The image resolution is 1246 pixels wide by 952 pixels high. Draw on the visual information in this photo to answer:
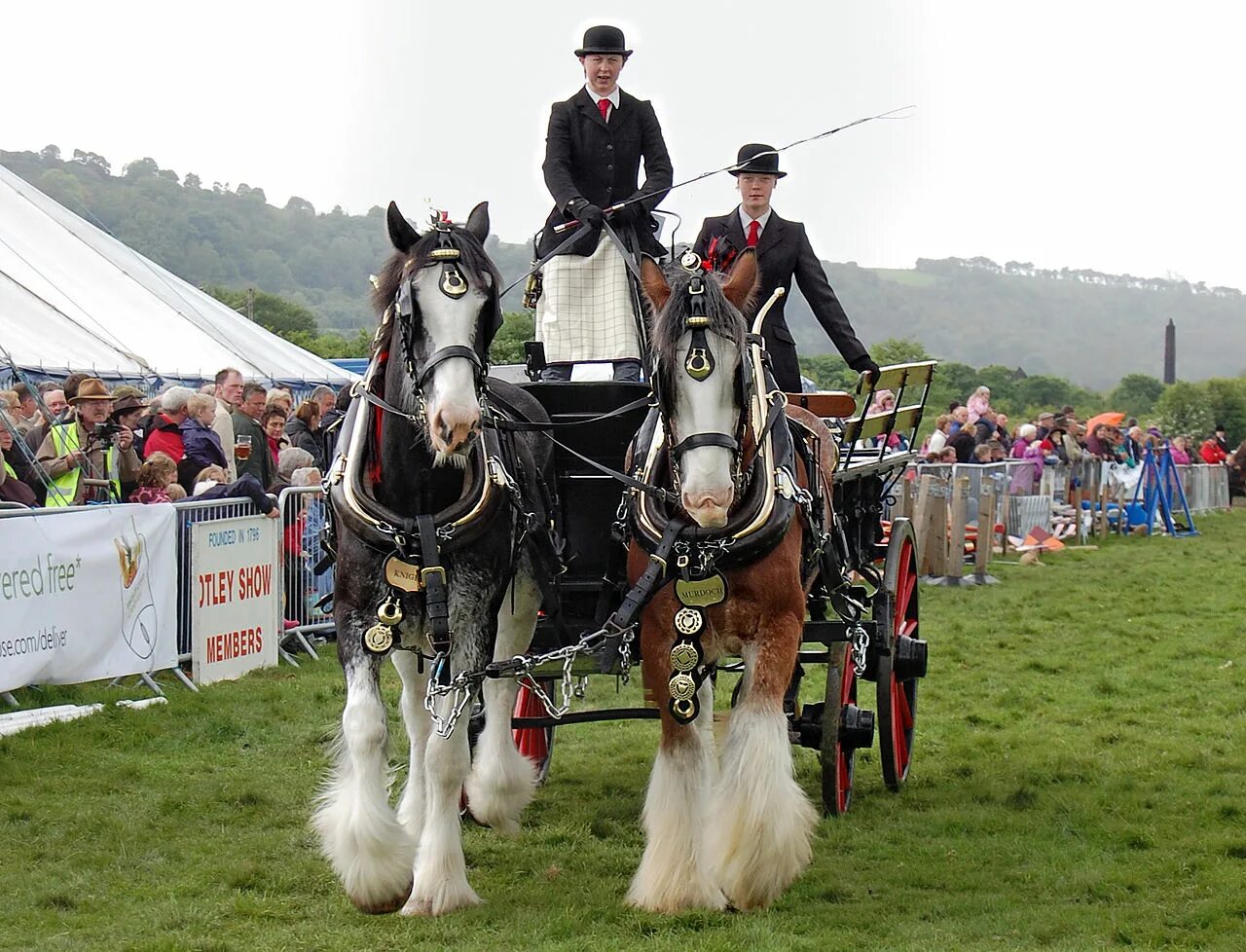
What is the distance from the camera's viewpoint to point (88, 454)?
10.2 metres

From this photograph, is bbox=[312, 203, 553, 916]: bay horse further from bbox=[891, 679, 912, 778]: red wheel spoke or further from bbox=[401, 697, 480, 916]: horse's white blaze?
bbox=[891, 679, 912, 778]: red wheel spoke

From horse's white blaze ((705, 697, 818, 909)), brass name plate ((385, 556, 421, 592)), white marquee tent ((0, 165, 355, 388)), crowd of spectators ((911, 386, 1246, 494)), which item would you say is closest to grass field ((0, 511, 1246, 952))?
horse's white blaze ((705, 697, 818, 909))

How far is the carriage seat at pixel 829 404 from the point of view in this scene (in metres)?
6.82

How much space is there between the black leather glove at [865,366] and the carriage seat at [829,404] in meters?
0.14

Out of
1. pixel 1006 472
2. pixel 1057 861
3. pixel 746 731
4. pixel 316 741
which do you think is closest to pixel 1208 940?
pixel 1057 861

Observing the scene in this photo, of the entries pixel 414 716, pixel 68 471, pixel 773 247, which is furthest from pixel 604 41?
pixel 68 471

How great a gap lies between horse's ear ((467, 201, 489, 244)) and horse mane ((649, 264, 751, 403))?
0.67 m

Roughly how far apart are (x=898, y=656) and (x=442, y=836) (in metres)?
2.83

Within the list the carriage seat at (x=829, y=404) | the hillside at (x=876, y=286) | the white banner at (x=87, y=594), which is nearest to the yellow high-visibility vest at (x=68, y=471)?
the white banner at (x=87, y=594)

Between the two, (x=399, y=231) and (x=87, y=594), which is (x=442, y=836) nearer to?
(x=399, y=231)

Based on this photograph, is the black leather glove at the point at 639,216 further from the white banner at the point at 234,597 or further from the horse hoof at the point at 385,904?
the white banner at the point at 234,597

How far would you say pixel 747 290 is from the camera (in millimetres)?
5465

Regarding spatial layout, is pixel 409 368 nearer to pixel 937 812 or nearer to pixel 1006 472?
pixel 937 812

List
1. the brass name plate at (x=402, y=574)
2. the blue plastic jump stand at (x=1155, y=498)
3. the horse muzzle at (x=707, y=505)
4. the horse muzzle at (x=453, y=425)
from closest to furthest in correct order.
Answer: the horse muzzle at (x=453, y=425), the horse muzzle at (x=707, y=505), the brass name plate at (x=402, y=574), the blue plastic jump stand at (x=1155, y=498)
